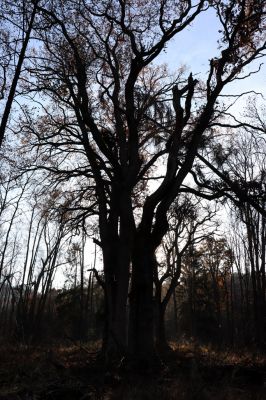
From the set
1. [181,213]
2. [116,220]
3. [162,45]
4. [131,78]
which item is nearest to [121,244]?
[116,220]

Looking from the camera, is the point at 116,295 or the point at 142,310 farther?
the point at 116,295

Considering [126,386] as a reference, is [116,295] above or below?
above

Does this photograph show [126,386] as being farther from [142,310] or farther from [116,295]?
[116,295]

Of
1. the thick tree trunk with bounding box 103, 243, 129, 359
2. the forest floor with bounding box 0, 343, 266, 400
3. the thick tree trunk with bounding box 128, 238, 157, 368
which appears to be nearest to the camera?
the forest floor with bounding box 0, 343, 266, 400

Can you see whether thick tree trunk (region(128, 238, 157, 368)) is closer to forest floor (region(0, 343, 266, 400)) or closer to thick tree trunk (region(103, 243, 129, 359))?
thick tree trunk (region(103, 243, 129, 359))

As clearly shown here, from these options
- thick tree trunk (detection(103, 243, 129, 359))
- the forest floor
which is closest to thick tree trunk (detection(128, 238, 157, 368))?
thick tree trunk (detection(103, 243, 129, 359))

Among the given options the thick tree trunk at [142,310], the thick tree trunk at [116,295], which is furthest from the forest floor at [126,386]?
the thick tree trunk at [116,295]

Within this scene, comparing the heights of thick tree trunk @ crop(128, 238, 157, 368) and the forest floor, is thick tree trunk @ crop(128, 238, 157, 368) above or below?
above

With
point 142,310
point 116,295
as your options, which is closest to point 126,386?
point 142,310

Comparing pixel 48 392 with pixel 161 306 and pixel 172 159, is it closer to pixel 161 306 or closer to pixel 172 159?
pixel 172 159

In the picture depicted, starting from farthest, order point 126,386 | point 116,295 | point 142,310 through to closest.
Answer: point 116,295 → point 142,310 → point 126,386

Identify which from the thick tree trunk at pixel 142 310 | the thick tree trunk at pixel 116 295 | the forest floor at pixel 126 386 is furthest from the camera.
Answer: the thick tree trunk at pixel 116 295

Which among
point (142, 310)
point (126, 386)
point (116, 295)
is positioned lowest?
point (126, 386)

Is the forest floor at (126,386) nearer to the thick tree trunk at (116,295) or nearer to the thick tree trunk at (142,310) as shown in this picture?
the thick tree trunk at (142,310)
